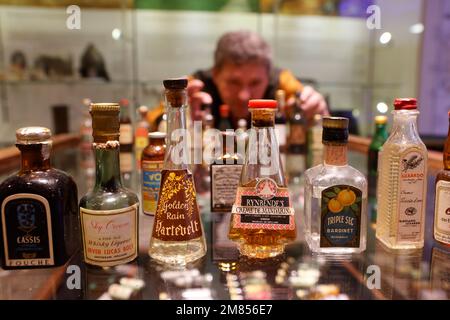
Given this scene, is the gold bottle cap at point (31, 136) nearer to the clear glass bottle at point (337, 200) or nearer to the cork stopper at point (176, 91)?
the cork stopper at point (176, 91)

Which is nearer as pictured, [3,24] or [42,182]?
[42,182]

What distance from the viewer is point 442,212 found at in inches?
26.8

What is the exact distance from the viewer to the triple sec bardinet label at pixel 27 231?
23.5 inches

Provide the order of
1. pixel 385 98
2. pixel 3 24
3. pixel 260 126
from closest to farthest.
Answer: pixel 260 126 < pixel 3 24 < pixel 385 98

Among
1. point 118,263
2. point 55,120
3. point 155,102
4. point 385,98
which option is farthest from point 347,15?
point 118,263

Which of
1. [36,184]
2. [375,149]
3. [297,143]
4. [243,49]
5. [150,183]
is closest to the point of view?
[36,184]

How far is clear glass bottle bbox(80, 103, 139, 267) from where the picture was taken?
0.60m

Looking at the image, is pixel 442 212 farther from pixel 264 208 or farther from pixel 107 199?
pixel 107 199

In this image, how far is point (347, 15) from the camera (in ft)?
9.08

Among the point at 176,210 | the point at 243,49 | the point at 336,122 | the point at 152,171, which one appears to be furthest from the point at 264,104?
the point at 243,49

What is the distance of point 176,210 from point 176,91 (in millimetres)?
191
